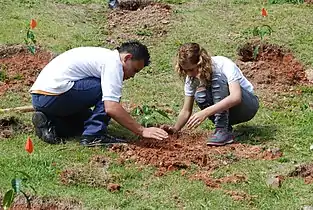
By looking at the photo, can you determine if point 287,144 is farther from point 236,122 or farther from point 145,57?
point 145,57

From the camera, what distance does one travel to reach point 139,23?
9562mm

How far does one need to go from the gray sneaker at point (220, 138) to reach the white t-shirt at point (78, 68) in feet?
2.94

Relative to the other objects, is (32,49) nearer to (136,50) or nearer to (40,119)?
(40,119)

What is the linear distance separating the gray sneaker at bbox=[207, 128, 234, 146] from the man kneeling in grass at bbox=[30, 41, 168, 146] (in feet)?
1.71

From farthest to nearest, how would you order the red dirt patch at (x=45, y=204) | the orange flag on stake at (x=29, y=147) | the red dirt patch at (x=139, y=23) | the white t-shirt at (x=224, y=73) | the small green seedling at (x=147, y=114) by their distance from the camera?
the red dirt patch at (x=139, y=23) < the small green seedling at (x=147, y=114) < the white t-shirt at (x=224, y=73) < the orange flag on stake at (x=29, y=147) < the red dirt patch at (x=45, y=204)

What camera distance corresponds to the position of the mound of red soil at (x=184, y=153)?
5.18 meters

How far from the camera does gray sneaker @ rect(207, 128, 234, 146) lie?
18.5 feet

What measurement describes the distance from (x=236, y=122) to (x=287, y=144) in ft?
1.57

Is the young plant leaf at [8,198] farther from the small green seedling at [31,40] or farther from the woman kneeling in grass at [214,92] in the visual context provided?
the small green seedling at [31,40]

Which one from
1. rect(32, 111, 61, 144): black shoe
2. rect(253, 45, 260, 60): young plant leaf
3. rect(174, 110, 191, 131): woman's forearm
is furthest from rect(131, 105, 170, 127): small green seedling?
rect(253, 45, 260, 60): young plant leaf

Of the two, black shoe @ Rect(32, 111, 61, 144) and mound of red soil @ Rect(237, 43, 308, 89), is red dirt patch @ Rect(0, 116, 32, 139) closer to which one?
black shoe @ Rect(32, 111, 61, 144)

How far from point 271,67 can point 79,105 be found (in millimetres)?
3048

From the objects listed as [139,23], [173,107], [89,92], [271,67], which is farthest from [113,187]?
[139,23]

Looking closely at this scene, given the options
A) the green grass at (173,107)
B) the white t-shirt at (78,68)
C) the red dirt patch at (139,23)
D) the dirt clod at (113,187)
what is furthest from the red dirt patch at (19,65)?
the dirt clod at (113,187)
